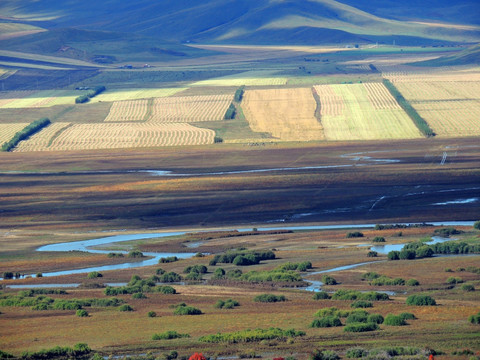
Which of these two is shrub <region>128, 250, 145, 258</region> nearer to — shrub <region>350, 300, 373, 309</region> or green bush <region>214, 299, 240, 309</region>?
green bush <region>214, 299, 240, 309</region>

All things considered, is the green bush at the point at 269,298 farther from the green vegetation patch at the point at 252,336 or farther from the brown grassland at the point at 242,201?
the green vegetation patch at the point at 252,336

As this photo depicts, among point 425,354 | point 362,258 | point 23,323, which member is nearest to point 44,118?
point 362,258

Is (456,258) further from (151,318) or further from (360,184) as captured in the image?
(360,184)

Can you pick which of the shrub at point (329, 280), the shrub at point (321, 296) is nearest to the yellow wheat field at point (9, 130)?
the shrub at point (329, 280)

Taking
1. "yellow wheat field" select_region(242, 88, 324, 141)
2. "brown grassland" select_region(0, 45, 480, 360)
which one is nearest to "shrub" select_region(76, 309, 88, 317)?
"brown grassland" select_region(0, 45, 480, 360)

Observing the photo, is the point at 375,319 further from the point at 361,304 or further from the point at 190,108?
the point at 190,108

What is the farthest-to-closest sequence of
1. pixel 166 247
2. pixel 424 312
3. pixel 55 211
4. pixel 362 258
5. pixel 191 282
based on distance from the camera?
pixel 55 211
pixel 166 247
pixel 362 258
pixel 191 282
pixel 424 312
